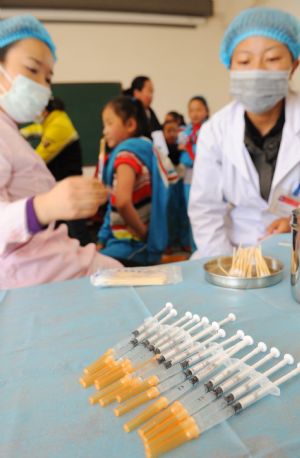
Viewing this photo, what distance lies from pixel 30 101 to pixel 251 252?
0.78 metres

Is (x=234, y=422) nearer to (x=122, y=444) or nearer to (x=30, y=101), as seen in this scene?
(x=122, y=444)

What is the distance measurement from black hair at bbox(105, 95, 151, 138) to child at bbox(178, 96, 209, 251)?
1.24 m

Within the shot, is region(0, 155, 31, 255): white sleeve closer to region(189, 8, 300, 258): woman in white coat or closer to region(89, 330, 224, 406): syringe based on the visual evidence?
region(89, 330, 224, 406): syringe

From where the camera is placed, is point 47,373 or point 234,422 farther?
point 47,373

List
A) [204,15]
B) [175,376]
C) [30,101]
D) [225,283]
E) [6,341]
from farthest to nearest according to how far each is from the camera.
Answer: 1. [204,15]
2. [30,101]
3. [225,283]
4. [6,341]
5. [175,376]

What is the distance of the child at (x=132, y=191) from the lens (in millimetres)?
1780

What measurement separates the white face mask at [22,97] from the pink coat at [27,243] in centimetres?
3

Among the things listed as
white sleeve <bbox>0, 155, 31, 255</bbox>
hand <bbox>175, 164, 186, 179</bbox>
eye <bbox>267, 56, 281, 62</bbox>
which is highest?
eye <bbox>267, 56, 281, 62</bbox>

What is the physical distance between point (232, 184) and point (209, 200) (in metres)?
0.12

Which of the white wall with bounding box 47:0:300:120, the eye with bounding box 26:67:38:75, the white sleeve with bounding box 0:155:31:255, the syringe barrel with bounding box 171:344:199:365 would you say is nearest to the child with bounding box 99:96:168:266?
the eye with bounding box 26:67:38:75

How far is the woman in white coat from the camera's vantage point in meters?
1.27

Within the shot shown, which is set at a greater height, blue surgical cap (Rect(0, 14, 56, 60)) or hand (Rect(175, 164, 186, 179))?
blue surgical cap (Rect(0, 14, 56, 60))

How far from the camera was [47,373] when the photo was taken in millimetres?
564

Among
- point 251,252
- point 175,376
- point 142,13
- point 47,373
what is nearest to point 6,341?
point 47,373
